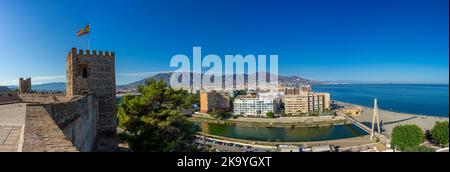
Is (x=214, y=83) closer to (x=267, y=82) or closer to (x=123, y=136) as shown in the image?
(x=267, y=82)

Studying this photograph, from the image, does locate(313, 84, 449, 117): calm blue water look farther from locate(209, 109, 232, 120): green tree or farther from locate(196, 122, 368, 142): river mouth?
locate(209, 109, 232, 120): green tree

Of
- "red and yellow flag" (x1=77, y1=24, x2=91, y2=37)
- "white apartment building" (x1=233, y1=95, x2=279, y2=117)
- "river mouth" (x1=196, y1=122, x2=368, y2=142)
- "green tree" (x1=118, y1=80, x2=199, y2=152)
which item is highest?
"red and yellow flag" (x1=77, y1=24, x2=91, y2=37)

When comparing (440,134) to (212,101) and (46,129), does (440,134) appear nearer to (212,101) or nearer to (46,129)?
(46,129)

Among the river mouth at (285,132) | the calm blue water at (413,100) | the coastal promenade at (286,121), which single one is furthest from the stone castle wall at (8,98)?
the calm blue water at (413,100)

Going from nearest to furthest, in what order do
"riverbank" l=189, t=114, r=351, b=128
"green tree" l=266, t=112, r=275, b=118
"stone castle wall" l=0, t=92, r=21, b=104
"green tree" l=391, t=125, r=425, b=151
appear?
"stone castle wall" l=0, t=92, r=21, b=104, "green tree" l=391, t=125, r=425, b=151, "riverbank" l=189, t=114, r=351, b=128, "green tree" l=266, t=112, r=275, b=118

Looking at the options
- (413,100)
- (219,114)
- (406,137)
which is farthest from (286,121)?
(413,100)

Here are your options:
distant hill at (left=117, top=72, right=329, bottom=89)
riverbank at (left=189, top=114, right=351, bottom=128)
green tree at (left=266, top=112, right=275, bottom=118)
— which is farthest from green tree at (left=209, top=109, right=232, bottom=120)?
distant hill at (left=117, top=72, right=329, bottom=89)

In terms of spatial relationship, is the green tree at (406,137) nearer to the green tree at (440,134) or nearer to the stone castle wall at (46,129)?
the green tree at (440,134)
